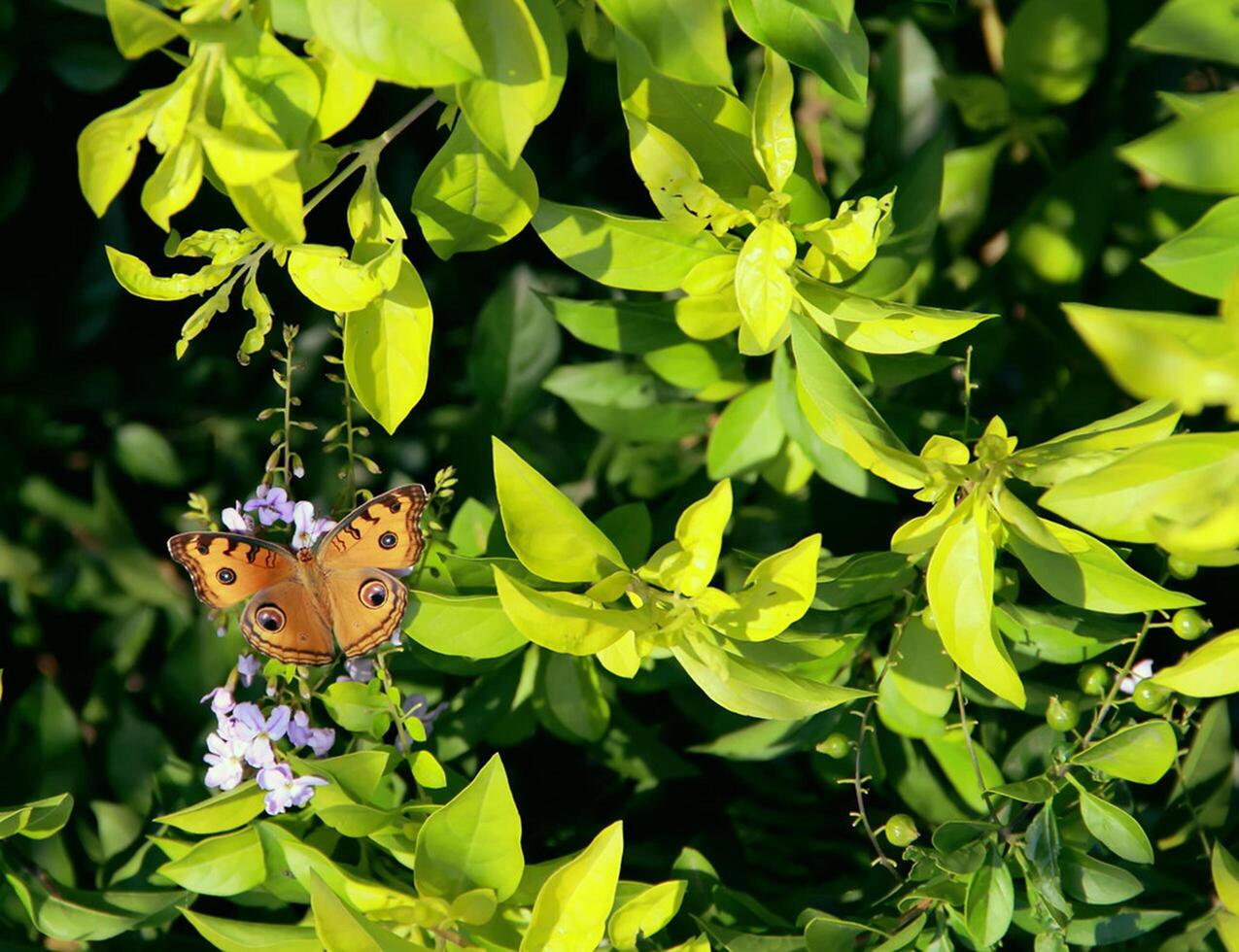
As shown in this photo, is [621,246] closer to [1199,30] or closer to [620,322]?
[620,322]

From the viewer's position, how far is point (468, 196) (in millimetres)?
822

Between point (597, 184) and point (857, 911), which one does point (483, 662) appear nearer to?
point (857, 911)

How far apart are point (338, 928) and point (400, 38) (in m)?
0.60

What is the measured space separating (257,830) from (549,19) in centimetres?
70

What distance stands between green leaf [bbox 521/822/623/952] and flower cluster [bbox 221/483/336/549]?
35cm

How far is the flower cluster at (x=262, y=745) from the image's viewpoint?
921 millimetres

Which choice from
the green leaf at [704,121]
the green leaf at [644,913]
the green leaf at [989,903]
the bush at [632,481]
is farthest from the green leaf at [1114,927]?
the green leaf at [704,121]

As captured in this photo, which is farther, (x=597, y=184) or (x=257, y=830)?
(x=597, y=184)

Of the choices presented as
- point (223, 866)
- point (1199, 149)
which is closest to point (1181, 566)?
point (1199, 149)

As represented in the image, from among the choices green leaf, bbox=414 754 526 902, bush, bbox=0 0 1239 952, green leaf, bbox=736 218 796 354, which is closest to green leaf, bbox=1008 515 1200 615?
bush, bbox=0 0 1239 952

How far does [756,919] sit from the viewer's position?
3.38ft

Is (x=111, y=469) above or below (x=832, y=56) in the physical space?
below

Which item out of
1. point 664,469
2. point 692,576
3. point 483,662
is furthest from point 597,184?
point 692,576

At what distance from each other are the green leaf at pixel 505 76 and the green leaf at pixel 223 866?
0.63 metres
